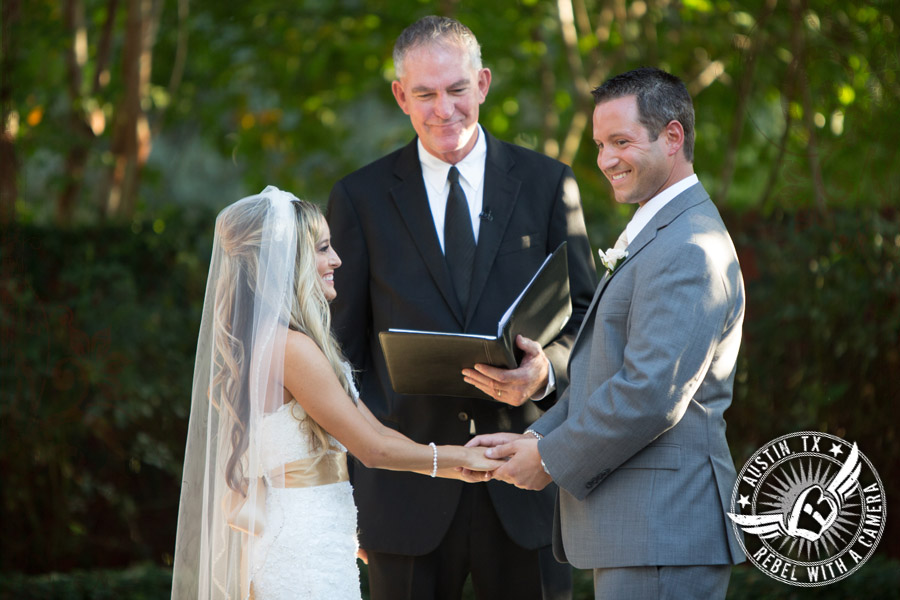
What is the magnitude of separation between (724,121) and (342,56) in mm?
3728

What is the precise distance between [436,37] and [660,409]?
1.63 metres

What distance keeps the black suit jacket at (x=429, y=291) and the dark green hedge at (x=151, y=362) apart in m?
2.56

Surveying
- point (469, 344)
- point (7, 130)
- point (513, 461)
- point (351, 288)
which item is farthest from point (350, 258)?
point (7, 130)

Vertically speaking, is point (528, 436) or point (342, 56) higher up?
point (342, 56)

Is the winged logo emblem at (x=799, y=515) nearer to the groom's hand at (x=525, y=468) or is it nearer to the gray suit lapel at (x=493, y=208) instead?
the groom's hand at (x=525, y=468)

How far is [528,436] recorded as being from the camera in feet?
9.69

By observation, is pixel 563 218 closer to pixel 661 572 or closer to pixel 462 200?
pixel 462 200

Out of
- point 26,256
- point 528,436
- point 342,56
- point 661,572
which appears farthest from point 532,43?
point 661,572

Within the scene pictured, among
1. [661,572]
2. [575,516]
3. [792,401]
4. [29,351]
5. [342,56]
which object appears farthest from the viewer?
[342,56]

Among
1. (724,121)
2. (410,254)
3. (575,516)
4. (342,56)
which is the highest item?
(342,56)

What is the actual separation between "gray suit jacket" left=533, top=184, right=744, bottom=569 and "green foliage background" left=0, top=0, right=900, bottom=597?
3.09 metres

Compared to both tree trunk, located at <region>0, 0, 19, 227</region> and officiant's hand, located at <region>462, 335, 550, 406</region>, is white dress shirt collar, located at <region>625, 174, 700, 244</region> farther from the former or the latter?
tree trunk, located at <region>0, 0, 19, 227</region>

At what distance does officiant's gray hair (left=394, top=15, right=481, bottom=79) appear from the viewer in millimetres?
3350

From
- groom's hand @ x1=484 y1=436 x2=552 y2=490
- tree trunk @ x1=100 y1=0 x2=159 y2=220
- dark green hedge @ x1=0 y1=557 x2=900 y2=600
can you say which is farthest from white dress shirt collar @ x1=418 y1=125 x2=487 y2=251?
tree trunk @ x1=100 y1=0 x2=159 y2=220
